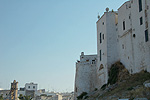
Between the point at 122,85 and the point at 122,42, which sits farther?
the point at 122,42

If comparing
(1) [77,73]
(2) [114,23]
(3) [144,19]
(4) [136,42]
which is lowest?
(1) [77,73]

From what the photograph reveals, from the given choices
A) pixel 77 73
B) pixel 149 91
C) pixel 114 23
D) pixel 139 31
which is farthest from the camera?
pixel 77 73

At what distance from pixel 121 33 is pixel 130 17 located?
3070 millimetres

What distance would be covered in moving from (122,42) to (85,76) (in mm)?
9919

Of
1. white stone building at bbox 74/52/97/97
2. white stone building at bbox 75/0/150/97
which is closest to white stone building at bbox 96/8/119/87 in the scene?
white stone building at bbox 75/0/150/97

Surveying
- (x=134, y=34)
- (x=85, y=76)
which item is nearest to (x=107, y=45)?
(x=134, y=34)

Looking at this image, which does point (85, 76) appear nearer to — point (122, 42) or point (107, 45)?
point (107, 45)

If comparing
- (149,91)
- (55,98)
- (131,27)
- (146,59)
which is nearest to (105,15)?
(131,27)

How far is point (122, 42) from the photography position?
31250 mm

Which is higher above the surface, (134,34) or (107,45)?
(134,34)

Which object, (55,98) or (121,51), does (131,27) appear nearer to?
(121,51)

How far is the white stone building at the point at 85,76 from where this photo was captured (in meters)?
37.6

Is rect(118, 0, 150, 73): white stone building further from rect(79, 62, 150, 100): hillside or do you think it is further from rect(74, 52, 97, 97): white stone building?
rect(74, 52, 97, 97): white stone building

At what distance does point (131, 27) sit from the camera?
2888 centimetres
